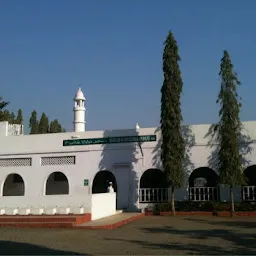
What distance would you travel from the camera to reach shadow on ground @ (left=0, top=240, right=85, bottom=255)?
28.8 feet

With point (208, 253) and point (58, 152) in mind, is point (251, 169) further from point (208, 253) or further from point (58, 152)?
point (208, 253)

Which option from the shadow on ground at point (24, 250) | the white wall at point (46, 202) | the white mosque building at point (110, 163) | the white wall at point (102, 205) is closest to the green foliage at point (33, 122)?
the white mosque building at point (110, 163)

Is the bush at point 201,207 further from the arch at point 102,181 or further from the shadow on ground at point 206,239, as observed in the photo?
the arch at point 102,181

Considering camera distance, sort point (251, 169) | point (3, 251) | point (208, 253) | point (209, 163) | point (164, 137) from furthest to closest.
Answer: point (251, 169) → point (209, 163) → point (164, 137) → point (3, 251) → point (208, 253)

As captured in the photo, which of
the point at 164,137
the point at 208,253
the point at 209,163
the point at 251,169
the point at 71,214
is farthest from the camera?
the point at 251,169

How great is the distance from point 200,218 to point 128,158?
5.26 meters

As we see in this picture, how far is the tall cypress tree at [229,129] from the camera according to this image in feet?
54.8

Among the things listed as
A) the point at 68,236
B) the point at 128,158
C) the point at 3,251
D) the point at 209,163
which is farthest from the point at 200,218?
the point at 3,251

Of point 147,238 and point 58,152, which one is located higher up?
point 58,152

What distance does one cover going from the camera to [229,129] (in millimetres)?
16891

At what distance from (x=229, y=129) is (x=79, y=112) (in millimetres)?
10473

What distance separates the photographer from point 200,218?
54.0ft

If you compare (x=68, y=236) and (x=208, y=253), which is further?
(x=68, y=236)

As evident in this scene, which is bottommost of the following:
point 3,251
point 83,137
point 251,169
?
point 3,251
